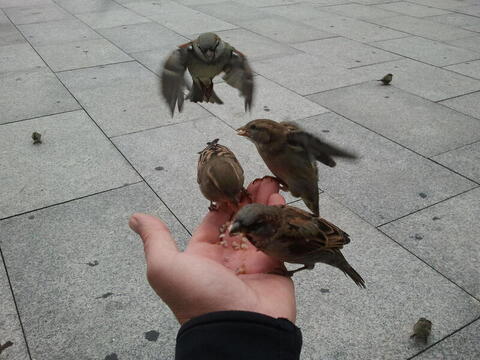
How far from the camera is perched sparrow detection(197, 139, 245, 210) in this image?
3.35 meters

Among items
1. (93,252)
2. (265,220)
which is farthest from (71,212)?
(265,220)

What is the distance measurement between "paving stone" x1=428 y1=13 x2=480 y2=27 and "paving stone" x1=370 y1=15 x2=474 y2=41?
0.39 metres

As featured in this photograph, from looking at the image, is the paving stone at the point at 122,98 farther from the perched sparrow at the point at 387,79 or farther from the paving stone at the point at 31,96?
the perched sparrow at the point at 387,79

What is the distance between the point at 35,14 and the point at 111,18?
7.19 feet

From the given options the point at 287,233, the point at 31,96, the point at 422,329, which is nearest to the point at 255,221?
the point at 287,233

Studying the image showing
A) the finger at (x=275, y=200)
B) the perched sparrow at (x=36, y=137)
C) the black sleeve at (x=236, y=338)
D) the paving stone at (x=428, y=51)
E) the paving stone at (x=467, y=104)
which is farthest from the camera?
the paving stone at (x=428, y=51)

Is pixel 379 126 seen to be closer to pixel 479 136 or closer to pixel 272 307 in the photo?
pixel 479 136

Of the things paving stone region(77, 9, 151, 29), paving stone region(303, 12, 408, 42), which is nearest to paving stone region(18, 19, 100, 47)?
paving stone region(77, 9, 151, 29)

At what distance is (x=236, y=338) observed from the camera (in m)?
2.26

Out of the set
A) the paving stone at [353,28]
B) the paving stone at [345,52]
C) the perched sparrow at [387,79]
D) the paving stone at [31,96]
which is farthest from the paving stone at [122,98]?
the paving stone at [353,28]

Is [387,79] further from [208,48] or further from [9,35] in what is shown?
[9,35]

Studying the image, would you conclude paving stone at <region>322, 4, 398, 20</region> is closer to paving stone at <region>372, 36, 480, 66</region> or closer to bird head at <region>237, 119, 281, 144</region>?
paving stone at <region>372, 36, 480, 66</region>

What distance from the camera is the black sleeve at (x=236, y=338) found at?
2.23 m

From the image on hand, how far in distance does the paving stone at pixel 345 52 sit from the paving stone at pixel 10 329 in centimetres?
743
